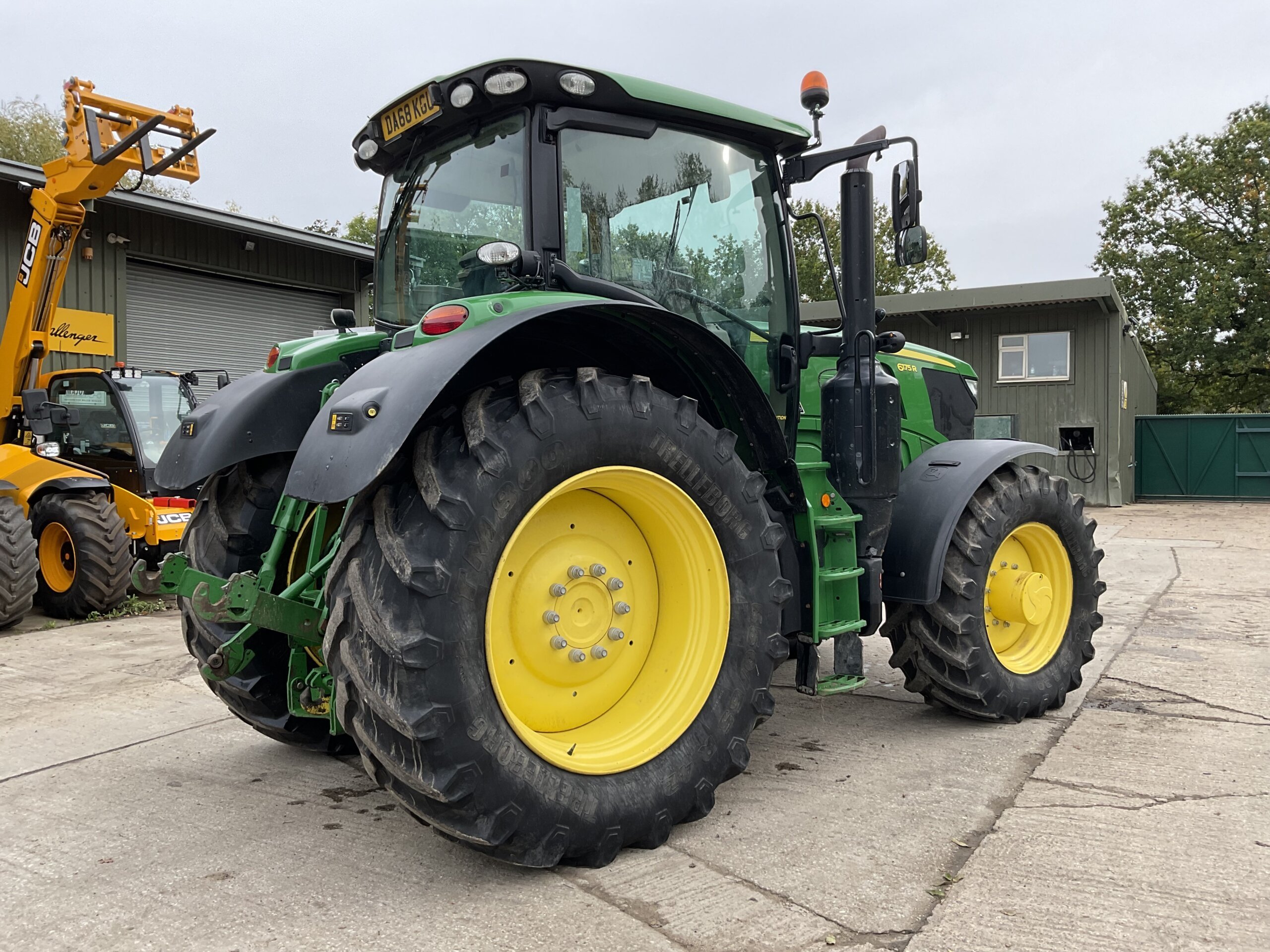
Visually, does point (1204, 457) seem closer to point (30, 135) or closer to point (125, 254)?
point (125, 254)

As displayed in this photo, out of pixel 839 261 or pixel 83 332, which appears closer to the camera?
pixel 839 261

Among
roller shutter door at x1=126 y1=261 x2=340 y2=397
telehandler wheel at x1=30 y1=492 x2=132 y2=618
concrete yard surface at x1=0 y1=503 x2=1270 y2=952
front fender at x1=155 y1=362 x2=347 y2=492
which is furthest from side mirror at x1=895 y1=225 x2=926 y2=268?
roller shutter door at x1=126 y1=261 x2=340 y2=397

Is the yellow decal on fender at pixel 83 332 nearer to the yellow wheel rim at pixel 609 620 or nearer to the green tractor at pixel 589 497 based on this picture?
the green tractor at pixel 589 497

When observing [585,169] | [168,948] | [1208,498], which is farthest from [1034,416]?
[168,948]

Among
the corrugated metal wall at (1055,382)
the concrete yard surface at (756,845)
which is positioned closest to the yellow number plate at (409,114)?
the concrete yard surface at (756,845)

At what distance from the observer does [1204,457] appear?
20.8 m

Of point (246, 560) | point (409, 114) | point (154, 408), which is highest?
point (409, 114)

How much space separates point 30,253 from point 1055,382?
17.5 metres

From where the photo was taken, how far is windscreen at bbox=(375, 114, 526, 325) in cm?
327

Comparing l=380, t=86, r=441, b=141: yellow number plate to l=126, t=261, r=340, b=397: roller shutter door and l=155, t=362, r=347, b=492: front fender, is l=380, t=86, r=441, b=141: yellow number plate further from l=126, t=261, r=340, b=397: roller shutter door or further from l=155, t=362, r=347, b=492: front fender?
l=126, t=261, r=340, b=397: roller shutter door

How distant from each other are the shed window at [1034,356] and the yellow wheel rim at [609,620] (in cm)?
1816

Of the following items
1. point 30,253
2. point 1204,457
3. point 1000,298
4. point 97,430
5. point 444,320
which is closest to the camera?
point 444,320

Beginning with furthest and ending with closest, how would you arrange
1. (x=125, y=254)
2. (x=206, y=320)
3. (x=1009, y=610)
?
(x=206, y=320)
(x=125, y=254)
(x=1009, y=610)

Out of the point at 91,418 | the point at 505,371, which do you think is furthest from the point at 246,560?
the point at 91,418
